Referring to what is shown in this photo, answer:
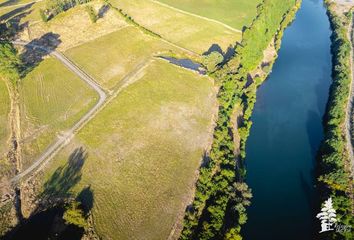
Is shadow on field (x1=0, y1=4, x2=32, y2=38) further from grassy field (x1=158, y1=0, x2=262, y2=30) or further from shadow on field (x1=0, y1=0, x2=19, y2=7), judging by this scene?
grassy field (x1=158, y1=0, x2=262, y2=30)

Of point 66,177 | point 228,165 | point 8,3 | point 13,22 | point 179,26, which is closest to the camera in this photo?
point 66,177

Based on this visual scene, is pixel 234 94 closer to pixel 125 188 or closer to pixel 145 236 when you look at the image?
pixel 125 188

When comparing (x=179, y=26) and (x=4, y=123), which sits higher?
(x=179, y=26)

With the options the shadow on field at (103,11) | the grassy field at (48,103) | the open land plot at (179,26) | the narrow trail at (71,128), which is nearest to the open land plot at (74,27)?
the shadow on field at (103,11)

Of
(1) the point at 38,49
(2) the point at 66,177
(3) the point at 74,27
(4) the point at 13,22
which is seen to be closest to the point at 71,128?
(2) the point at 66,177

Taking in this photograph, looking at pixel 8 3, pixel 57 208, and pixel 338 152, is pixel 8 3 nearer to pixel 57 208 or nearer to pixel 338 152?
pixel 57 208

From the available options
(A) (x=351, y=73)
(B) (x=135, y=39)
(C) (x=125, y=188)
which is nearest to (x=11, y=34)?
(B) (x=135, y=39)
